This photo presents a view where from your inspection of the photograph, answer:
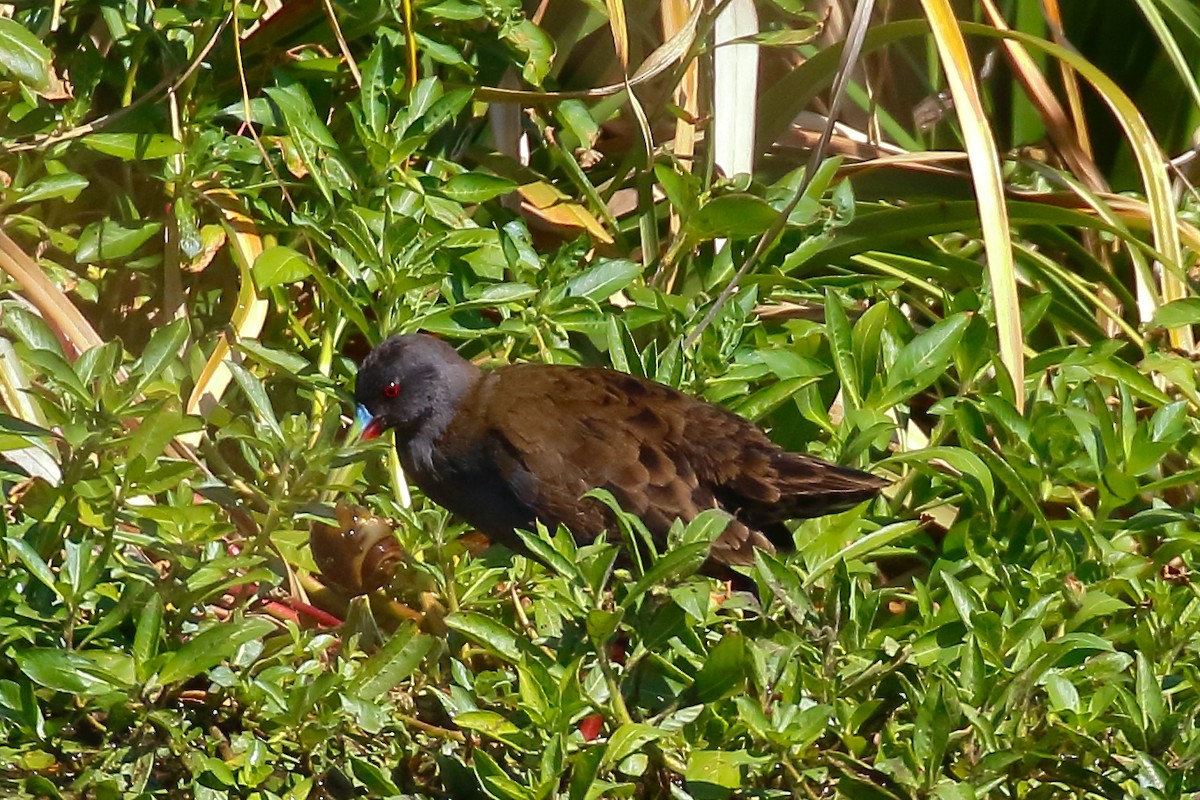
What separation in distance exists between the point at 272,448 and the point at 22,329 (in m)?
0.59

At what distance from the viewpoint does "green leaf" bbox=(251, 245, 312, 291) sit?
446 cm

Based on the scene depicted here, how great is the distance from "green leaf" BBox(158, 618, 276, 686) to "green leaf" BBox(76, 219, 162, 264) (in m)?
1.72

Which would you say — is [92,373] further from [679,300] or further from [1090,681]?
[1090,681]

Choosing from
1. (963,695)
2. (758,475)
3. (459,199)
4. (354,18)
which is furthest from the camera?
(354,18)

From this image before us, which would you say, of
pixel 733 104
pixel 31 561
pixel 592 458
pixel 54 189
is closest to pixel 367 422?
pixel 592 458

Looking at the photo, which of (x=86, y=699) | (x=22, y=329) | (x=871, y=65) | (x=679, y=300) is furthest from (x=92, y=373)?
(x=871, y=65)

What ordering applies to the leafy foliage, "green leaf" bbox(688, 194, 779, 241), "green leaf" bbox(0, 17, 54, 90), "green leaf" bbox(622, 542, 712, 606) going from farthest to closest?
"green leaf" bbox(688, 194, 779, 241) → "green leaf" bbox(0, 17, 54, 90) → the leafy foliage → "green leaf" bbox(622, 542, 712, 606)

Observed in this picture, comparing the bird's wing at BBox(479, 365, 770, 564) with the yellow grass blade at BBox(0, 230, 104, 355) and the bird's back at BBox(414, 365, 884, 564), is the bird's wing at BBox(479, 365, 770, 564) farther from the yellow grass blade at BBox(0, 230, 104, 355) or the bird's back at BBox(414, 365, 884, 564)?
the yellow grass blade at BBox(0, 230, 104, 355)

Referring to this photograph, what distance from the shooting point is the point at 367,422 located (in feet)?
15.5

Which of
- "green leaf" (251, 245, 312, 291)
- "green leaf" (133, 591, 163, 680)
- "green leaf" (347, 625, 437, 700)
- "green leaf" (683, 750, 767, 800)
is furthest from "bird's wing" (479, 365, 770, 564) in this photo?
"green leaf" (133, 591, 163, 680)

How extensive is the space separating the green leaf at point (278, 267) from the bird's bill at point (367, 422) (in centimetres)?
42

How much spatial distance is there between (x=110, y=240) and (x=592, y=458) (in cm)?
150

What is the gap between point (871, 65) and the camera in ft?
20.5

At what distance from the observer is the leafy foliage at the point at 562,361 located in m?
3.43
